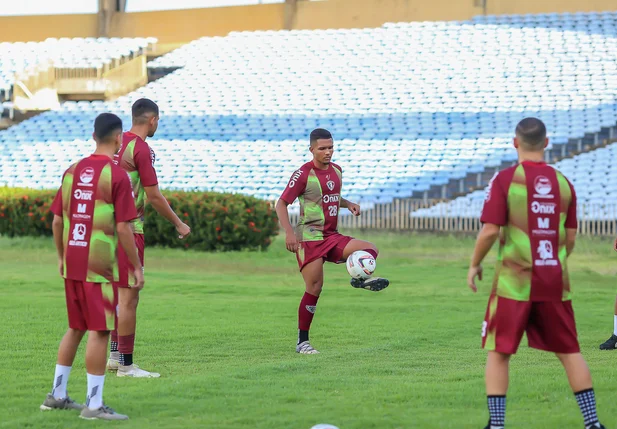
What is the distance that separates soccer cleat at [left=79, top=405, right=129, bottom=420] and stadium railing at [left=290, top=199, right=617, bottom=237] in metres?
21.7

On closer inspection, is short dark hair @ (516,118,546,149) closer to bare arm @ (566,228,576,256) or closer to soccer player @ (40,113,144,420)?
bare arm @ (566,228,576,256)

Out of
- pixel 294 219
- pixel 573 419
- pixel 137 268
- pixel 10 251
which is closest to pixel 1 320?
pixel 137 268

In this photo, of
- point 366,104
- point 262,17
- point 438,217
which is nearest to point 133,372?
point 438,217

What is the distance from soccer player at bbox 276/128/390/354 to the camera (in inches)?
378

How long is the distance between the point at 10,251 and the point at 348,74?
2042 cm

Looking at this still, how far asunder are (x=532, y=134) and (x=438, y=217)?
74.0 ft

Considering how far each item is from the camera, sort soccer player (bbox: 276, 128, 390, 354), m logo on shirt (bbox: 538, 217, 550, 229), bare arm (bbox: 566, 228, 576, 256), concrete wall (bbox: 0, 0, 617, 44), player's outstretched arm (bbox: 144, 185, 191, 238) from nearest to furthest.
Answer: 1. m logo on shirt (bbox: 538, 217, 550, 229)
2. bare arm (bbox: 566, 228, 576, 256)
3. player's outstretched arm (bbox: 144, 185, 191, 238)
4. soccer player (bbox: 276, 128, 390, 354)
5. concrete wall (bbox: 0, 0, 617, 44)

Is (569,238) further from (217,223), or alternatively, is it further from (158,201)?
(217,223)

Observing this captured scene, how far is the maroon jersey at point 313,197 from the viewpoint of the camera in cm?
966

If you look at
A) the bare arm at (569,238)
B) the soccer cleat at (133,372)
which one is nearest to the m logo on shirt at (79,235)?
the soccer cleat at (133,372)

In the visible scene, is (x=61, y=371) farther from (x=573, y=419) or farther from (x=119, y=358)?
(x=573, y=419)

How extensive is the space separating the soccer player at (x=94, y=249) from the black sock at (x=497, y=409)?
7.07 ft

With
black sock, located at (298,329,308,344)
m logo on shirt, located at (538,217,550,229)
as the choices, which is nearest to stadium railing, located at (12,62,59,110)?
black sock, located at (298,329,308,344)

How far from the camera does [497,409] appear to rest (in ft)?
18.3
